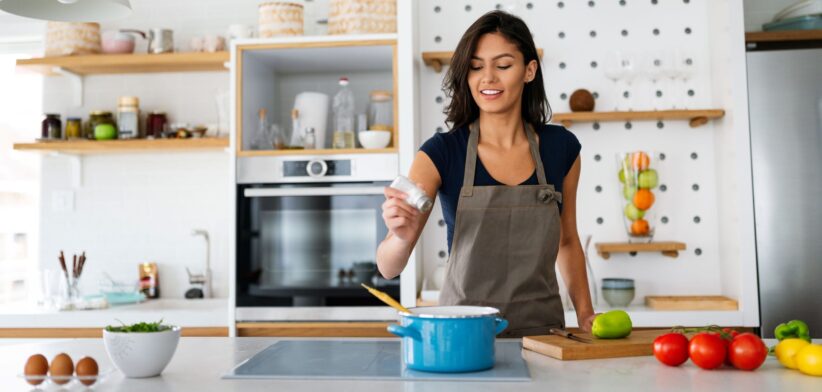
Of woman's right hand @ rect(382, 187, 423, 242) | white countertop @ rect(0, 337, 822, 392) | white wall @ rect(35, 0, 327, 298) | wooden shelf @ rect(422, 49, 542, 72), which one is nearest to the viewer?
white countertop @ rect(0, 337, 822, 392)

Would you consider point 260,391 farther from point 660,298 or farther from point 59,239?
point 59,239

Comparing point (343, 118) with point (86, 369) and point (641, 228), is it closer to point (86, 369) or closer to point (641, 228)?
point (641, 228)

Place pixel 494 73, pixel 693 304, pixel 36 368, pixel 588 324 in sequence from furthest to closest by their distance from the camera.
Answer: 1. pixel 693 304
2. pixel 494 73
3. pixel 588 324
4. pixel 36 368

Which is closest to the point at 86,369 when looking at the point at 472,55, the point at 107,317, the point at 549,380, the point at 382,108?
the point at 549,380

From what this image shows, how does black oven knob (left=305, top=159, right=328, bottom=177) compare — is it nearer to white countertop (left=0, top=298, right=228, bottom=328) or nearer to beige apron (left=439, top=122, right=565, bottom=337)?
white countertop (left=0, top=298, right=228, bottom=328)

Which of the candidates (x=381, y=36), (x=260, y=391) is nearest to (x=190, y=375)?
(x=260, y=391)

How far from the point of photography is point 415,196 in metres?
1.27

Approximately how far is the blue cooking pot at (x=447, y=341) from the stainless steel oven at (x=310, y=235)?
71.3 inches

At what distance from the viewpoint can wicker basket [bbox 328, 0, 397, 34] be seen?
10.2 feet

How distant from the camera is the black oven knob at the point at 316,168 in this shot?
119 inches

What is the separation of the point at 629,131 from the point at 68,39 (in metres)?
2.59

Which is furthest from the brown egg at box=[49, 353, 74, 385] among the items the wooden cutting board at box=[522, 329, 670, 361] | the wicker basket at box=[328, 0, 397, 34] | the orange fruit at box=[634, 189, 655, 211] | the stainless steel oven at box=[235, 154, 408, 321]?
the orange fruit at box=[634, 189, 655, 211]

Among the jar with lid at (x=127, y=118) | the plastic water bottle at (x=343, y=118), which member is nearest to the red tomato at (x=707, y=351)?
the plastic water bottle at (x=343, y=118)

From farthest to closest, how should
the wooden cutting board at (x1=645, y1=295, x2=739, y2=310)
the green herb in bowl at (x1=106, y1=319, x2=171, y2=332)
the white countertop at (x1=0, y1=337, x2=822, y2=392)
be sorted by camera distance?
the wooden cutting board at (x1=645, y1=295, x2=739, y2=310) < the green herb in bowl at (x1=106, y1=319, x2=171, y2=332) < the white countertop at (x1=0, y1=337, x2=822, y2=392)
